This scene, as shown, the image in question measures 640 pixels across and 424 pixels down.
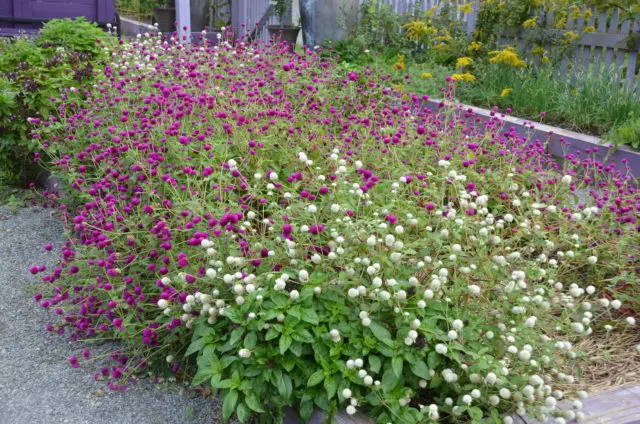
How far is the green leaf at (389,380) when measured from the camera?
226cm

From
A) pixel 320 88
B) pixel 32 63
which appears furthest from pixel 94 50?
pixel 320 88

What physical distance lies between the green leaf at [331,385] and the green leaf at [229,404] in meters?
0.34

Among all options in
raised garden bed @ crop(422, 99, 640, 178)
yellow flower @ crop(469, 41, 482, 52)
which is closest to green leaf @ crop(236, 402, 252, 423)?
raised garden bed @ crop(422, 99, 640, 178)

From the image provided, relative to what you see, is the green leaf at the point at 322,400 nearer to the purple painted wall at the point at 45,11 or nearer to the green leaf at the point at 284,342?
the green leaf at the point at 284,342

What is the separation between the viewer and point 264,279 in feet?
8.25

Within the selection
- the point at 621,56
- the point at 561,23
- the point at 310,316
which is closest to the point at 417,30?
the point at 561,23

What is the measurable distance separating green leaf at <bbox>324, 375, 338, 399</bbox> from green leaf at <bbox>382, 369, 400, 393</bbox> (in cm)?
18

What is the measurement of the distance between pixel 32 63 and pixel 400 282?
4646 millimetres

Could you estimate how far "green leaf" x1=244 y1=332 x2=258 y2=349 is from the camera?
2330 mm

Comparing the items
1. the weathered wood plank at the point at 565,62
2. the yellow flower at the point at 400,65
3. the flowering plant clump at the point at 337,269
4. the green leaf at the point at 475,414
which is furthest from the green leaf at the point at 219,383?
the weathered wood plank at the point at 565,62

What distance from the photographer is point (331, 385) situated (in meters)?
2.27

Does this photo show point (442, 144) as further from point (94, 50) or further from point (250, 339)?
point (94, 50)

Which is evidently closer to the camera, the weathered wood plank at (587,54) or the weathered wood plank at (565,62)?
the weathered wood plank at (587,54)

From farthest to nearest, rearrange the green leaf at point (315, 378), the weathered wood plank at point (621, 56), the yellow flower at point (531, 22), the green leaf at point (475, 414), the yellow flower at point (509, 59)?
the yellow flower at point (531, 22) < the yellow flower at point (509, 59) < the weathered wood plank at point (621, 56) < the green leaf at point (315, 378) < the green leaf at point (475, 414)
